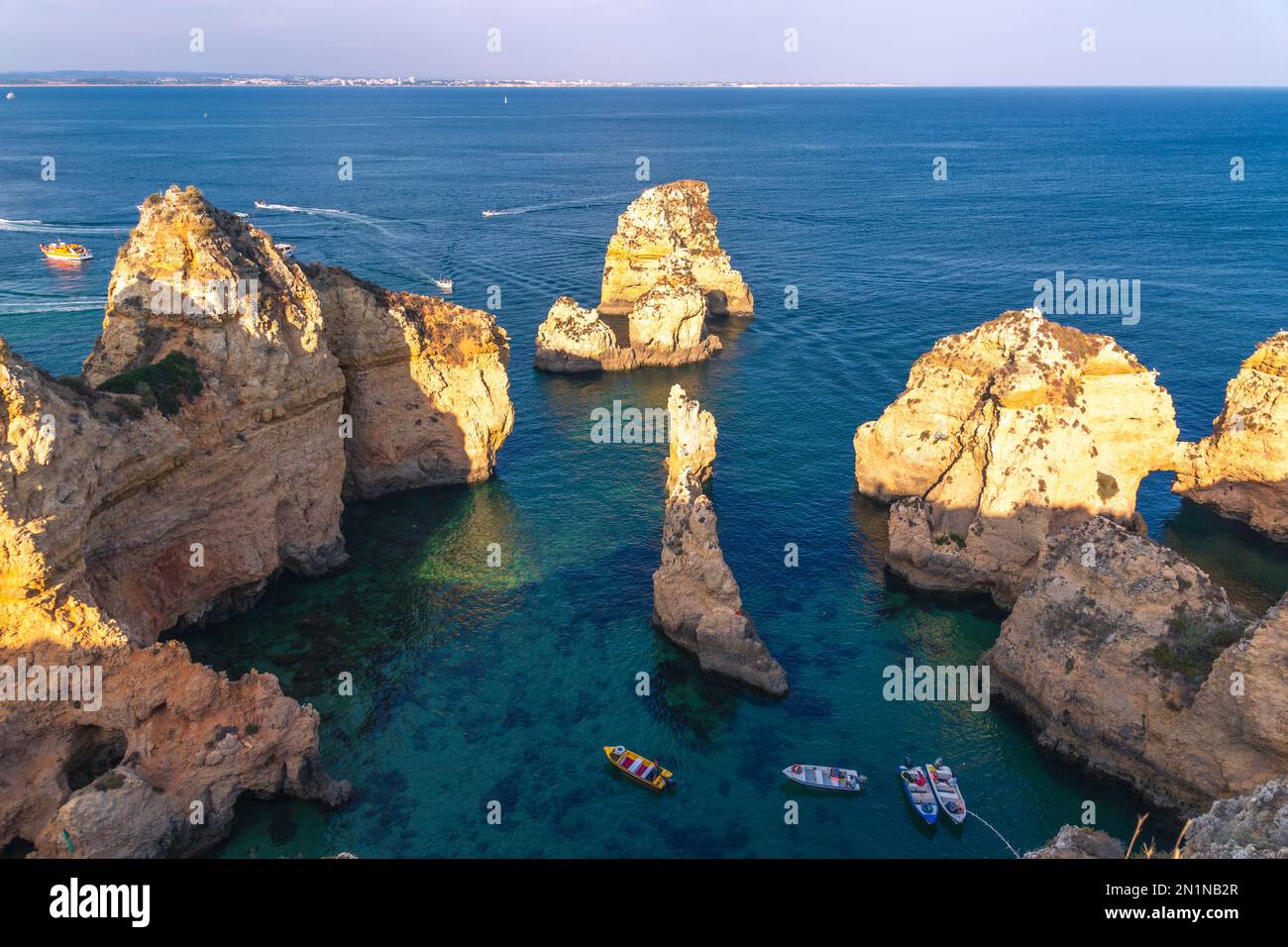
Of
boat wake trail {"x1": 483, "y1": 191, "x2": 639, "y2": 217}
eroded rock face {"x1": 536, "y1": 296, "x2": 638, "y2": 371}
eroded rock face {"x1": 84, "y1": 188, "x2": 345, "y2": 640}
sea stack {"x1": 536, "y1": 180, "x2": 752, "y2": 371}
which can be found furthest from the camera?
boat wake trail {"x1": 483, "y1": 191, "x2": 639, "y2": 217}

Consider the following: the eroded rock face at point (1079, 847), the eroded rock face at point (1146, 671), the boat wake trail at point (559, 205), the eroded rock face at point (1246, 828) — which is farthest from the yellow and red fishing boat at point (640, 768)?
the boat wake trail at point (559, 205)

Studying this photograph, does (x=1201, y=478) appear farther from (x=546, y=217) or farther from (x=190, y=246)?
(x=546, y=217)

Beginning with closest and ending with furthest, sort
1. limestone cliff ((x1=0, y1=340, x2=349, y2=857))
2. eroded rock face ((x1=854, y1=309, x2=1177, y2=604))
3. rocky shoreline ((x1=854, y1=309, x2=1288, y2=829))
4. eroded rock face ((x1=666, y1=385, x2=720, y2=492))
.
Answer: limestone cliff ((x1=0, y1=340, x2=349, y2=857)) < rocky shoreline ((x1=854, y1=309, x2=1288, y2=829)) < eroded rock face ((x1=854, y1=309, x2=1177, y2=604)) < eroded rock face ((x1=666, y1=385, x2=720, y2=492))

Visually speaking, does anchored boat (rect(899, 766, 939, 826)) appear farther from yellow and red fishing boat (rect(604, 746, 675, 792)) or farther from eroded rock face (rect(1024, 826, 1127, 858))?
eroded rock face (rect(1024, 826, 1127, 858))

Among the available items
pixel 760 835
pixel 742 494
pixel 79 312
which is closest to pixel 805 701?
pixel 760 835

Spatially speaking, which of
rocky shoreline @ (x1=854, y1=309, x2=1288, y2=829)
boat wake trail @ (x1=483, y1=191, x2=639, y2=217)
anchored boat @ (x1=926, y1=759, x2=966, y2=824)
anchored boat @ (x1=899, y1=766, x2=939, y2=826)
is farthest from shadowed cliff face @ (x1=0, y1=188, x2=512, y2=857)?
boat wake trail @ (x1=483, y1=191, x2=639, y2=217)

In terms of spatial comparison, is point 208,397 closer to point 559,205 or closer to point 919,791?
point 919,791

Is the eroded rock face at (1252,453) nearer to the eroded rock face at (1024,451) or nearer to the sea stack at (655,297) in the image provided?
the eroded rock face at (1024,451)
